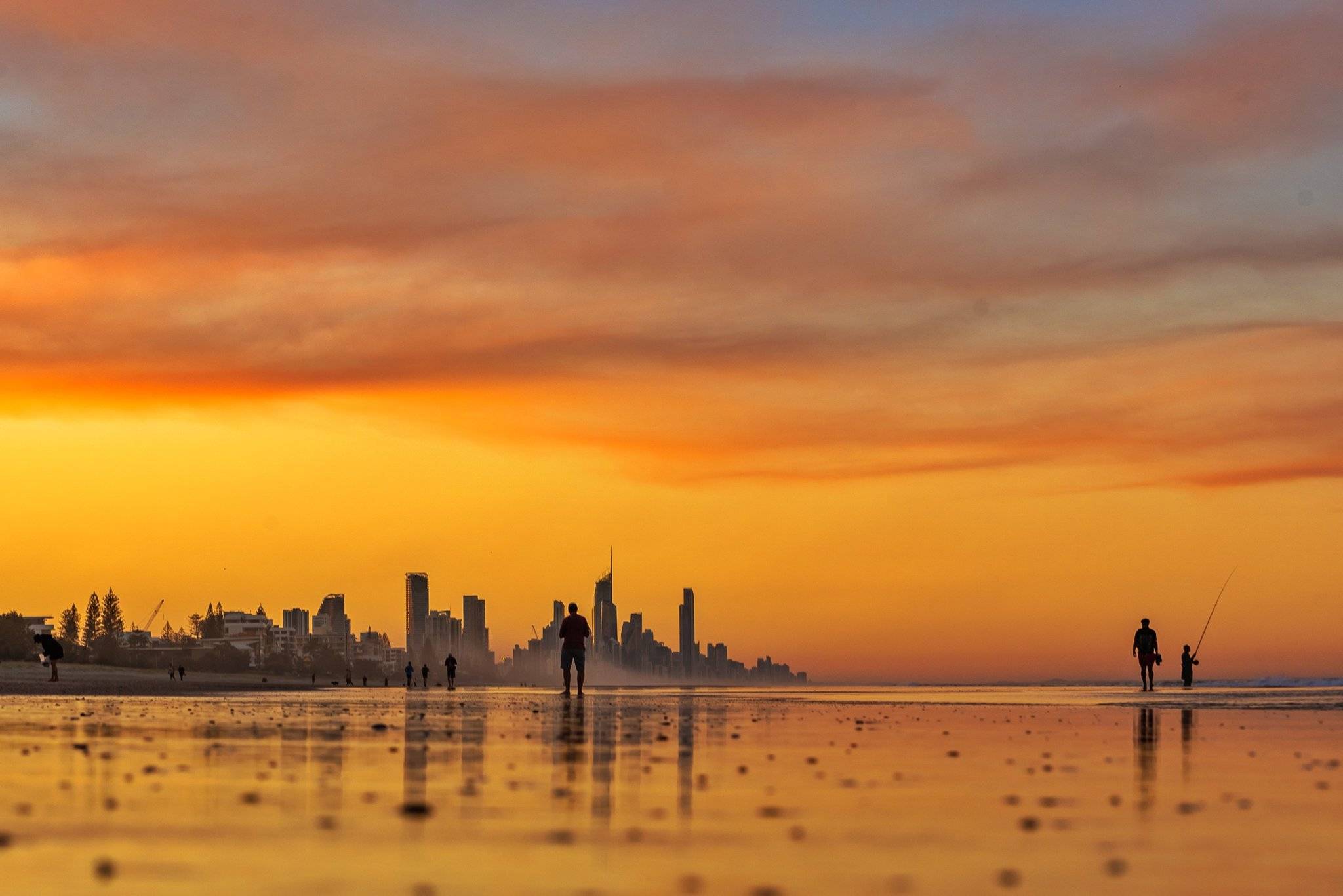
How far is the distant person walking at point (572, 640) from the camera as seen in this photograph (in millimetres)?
49188

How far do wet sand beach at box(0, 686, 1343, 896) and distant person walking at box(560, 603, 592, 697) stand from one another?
21314 mm

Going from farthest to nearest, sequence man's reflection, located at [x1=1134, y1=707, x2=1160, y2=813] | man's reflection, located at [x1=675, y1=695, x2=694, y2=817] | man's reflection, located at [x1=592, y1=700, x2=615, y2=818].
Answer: man's reflection, located at [x1=1134, y1=707, x2=1160, y2=813], man's reflection, located at [x1=675, y1=695, x2=694, y2=817], man's reflection, located at [x1=592, y1=700, x2=615, y2=818]

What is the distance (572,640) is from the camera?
50.2 metres

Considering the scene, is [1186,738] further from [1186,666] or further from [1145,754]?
[1186,666]

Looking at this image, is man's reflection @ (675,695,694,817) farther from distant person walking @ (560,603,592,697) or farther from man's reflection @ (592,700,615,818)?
distant person walking @ (560,603,592,697)

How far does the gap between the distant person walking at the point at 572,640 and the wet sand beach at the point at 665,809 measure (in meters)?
21.3

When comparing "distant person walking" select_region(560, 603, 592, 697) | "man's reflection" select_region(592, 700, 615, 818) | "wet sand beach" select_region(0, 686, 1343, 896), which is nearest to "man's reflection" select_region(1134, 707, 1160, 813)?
"wet sand beach" select_region(0, 686, 1343, 896)

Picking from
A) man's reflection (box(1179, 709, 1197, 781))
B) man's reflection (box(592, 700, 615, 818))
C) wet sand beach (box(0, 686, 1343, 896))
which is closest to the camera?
wet sand beach (box(0, 686, 1343, 896))

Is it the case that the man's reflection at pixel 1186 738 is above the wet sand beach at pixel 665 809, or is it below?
below

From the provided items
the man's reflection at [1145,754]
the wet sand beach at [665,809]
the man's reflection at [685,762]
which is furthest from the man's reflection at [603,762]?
the man's reflection at [1145,754]

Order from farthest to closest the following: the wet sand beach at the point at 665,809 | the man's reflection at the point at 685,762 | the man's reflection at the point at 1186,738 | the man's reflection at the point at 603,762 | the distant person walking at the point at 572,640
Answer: the distant person walking at the point at 572,640
the man's reflection at the point at 1186,738
the man's reflection at the point at 685,762
the man's reflection at the point at 603,762
the wet sand beach at the point at 665,809

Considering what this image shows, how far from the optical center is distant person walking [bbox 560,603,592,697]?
49.2 m

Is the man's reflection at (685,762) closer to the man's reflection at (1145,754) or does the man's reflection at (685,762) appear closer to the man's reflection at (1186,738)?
the man's reflection at (1145,754)

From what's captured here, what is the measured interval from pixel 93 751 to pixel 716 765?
7294 millimetres
